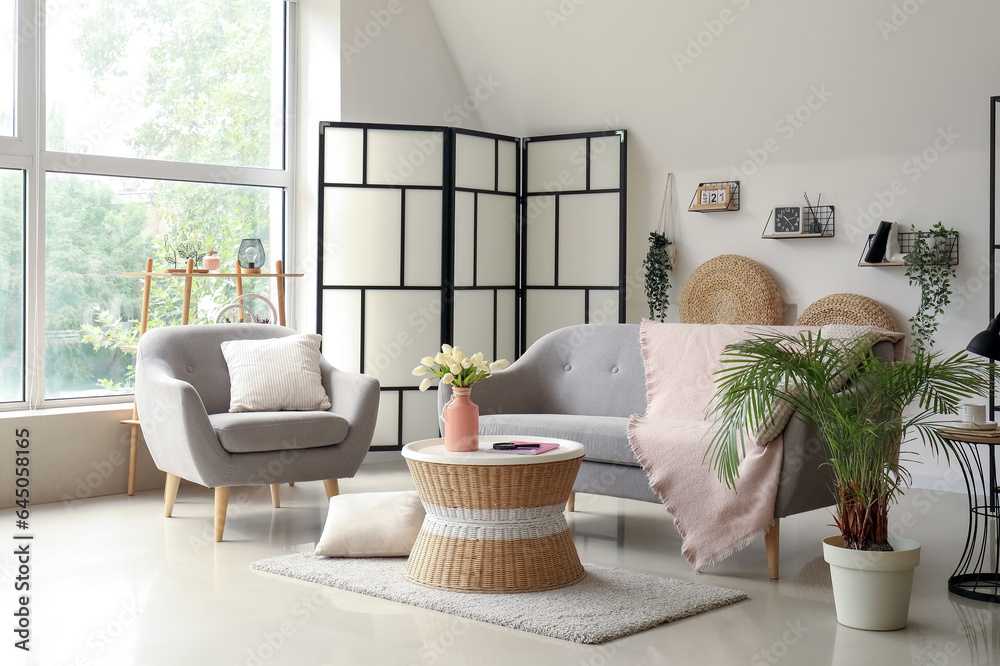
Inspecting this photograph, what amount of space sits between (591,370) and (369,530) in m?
1.48

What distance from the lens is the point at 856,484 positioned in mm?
3066

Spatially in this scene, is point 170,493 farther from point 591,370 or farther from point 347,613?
point 591,370

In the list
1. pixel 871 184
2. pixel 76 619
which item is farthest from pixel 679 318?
pixel 76 619

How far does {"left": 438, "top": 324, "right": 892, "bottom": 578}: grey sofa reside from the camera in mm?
3779

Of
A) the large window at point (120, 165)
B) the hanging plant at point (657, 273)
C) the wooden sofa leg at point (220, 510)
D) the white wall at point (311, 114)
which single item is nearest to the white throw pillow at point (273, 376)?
the wooden sofa leg at point (220, 510)

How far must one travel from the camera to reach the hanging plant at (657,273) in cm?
632

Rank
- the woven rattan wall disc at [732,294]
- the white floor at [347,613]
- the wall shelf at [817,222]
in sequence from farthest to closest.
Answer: the woven rattan wall disc at [732,294], the wall shelf at [817,222], the white floor at [347,613]

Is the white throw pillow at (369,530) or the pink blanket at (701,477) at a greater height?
the pink blanket at (701,477)

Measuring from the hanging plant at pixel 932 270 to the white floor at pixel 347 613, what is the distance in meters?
1.24

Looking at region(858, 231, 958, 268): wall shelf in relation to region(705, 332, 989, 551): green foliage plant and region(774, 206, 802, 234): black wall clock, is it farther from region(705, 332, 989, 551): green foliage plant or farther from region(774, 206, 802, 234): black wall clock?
region(705, 332, 989, 551): green foliage plant

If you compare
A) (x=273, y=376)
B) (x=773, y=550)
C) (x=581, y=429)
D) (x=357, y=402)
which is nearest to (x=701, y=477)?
(x=773, y=550)

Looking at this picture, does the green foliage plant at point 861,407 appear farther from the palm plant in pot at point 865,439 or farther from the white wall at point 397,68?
the white wall at point 397,68

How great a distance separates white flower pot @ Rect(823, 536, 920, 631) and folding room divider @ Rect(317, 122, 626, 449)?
3.44 metres

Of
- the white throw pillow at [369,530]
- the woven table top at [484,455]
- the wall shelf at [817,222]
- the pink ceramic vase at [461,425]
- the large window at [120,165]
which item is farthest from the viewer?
the wall shelf at [817,222]
